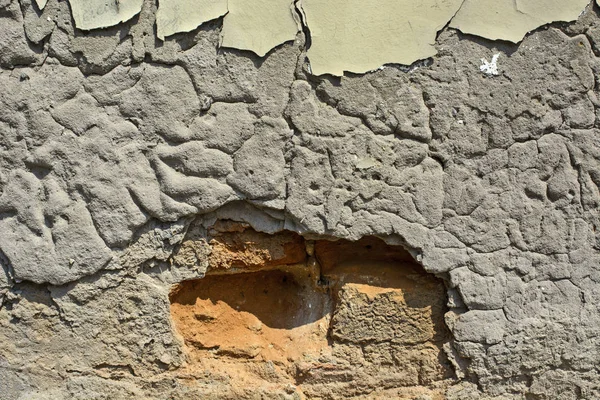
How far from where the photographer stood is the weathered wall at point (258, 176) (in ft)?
6.77

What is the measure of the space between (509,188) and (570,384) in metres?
0.72

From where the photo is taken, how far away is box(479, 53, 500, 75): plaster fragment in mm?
2092

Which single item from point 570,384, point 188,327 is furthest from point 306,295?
point 570,384

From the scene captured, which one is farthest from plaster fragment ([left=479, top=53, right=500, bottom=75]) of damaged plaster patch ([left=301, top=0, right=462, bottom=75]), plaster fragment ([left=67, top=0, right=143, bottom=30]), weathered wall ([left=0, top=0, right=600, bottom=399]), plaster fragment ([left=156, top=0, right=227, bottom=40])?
plaster fragment ([left=67, top=0, right=143, bottom=30])

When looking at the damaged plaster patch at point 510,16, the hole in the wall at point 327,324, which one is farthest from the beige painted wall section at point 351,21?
the hole in the wall at point 327,324

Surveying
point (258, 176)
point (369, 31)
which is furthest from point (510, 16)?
point (258, 176)

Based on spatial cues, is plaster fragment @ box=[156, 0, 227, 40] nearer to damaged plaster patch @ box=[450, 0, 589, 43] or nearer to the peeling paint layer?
the peeling paint layer

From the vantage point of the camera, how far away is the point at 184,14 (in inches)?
79.5

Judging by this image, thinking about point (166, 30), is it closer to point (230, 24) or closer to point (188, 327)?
point (230, 24)

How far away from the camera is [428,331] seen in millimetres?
2322

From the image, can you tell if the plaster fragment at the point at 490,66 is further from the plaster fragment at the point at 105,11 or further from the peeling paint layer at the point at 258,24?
the plaster fragment at the point at 105,11

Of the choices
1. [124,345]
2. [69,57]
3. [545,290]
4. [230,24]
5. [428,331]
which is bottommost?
[124,345]

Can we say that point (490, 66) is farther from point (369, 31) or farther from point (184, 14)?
point (184, 14)

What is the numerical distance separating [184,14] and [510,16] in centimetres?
97
